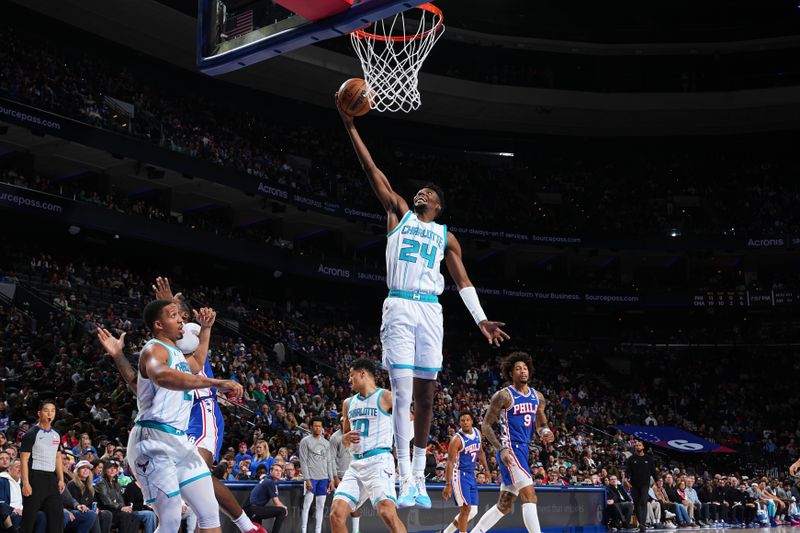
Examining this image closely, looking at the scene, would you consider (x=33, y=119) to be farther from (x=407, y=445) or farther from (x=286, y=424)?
(x=407, y=445)

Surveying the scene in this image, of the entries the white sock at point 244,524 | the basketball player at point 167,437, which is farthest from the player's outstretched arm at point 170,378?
the white sock at point 244,524

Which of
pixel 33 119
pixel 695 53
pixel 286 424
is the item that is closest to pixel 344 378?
pixel 286 424

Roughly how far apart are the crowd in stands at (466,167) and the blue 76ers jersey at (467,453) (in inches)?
709

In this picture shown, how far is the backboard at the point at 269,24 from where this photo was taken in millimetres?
7160

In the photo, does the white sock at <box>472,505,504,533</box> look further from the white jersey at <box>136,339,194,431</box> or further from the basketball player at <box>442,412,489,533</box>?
the white jersey at <box>136,339,194,431</box>

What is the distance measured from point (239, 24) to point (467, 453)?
23.0 feet

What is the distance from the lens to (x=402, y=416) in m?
6.25

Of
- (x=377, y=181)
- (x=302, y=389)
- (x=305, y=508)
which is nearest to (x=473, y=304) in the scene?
(x=377, y=181)

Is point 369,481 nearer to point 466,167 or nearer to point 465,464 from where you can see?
point 465,464

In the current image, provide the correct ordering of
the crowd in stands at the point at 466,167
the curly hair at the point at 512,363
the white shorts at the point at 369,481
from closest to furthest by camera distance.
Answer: the white shorts at the point at 369,481 < the curly hair at the point at 512,363 < the crowd in stands at the point at 466,167

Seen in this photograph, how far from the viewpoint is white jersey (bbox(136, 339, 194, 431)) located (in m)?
6.04

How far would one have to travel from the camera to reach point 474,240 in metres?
36.0

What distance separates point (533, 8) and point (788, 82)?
38.7 ft

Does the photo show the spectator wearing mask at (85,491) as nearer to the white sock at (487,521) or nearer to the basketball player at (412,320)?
the white sock at (487,521)
